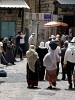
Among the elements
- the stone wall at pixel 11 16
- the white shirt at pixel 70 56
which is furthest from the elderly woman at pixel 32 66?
the stone wall at pixel 11 16

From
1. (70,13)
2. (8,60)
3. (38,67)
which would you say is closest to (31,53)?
(38,67)

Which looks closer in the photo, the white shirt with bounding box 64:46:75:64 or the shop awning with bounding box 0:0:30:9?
the white shirt with bounding box 64:46:75:64

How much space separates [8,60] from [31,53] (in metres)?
10.4

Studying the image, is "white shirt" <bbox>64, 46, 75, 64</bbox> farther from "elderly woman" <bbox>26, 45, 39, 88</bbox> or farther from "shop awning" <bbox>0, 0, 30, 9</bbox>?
"shop awning" <bbox>0, 0, 30, 9</bbox>

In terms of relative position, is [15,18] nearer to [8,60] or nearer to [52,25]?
[52,25]

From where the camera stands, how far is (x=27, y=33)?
3794 cm

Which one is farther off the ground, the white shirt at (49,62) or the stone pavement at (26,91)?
the white shirt at (49,62)

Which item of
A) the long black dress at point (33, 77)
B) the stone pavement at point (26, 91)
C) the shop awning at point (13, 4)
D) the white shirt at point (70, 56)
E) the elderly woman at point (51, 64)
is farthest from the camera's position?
the shop awning at point (13, 4)

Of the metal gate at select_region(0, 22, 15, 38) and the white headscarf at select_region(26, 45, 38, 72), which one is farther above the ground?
the white headscarf at select_region(26, 45, 38, 72)

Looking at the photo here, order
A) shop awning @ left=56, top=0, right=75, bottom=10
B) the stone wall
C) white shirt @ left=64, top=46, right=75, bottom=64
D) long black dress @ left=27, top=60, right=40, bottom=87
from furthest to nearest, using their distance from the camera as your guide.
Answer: shop awning @ left=56, top=0, right=75, bottom=10
the stone wall
long black dress @ left=27, top=60, right=40, bottom=87
white shirt @ left=64, top=46, right=75, bottom=64

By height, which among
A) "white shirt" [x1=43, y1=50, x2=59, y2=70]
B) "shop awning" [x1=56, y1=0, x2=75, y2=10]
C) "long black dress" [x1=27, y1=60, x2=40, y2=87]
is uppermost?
"shop awning" [x1=56, y1=0, x2=75, y2=10]

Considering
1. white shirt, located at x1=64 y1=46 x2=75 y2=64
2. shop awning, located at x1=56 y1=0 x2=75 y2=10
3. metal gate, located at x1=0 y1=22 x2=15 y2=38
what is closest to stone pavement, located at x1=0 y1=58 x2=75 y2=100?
white shirt, located at x1=64 y1=46 x2=75 y2=64

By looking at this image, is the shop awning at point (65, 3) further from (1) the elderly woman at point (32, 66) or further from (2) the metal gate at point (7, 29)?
(1) the elderly woman at point (32, 66)

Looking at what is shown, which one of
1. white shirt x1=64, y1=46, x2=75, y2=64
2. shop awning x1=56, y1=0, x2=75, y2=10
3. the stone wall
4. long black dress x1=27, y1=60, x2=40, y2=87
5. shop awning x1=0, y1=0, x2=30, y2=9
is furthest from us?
shop awning x1=56, y1=0, x2=75, y2=10
